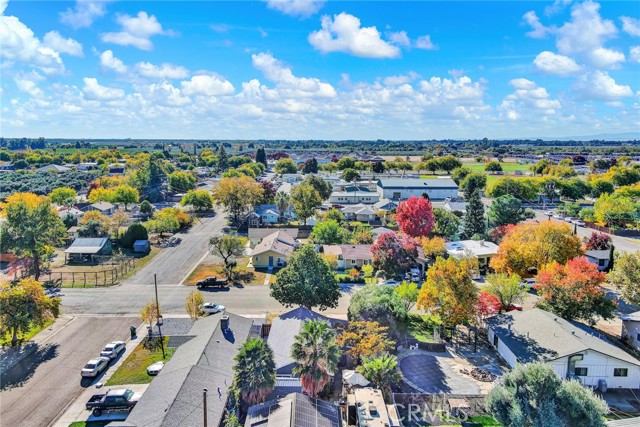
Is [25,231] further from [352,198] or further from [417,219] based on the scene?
[352,198]

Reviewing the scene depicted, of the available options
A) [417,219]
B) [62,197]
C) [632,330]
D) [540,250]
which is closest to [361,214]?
[417,219]

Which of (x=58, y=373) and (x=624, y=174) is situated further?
(x=624, y=174)

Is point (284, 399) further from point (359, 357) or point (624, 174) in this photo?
point (624, 174)

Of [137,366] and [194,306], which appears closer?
[137,366]

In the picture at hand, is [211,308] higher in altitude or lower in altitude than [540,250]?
lower

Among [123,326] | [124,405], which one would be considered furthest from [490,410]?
[123,326]

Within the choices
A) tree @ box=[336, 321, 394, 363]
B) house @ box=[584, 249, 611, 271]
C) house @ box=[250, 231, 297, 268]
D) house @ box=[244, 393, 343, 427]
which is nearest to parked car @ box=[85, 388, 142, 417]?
house @ box=[244, 393, 343, 427]
